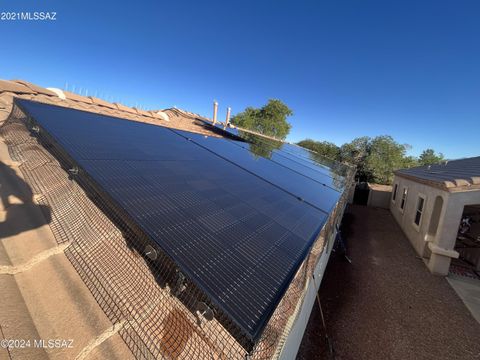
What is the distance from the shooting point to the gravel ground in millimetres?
5543

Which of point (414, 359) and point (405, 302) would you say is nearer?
point (414, 359)

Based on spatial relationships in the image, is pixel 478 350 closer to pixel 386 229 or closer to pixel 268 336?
pixel 268 336

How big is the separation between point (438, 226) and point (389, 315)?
210 inches

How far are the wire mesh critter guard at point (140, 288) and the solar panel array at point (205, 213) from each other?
59 mm

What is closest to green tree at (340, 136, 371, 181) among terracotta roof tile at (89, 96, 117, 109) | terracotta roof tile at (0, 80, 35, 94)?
terracotta roof tile at (89, 96, 117, 109)

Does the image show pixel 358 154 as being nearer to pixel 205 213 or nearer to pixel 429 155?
pixel 205 213

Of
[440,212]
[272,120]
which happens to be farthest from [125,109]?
[272,120]

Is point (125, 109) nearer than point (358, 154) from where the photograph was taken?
Yes

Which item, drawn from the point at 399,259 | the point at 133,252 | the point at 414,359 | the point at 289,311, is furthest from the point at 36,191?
the point at 399,259

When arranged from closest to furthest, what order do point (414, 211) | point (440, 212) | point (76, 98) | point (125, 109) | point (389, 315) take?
1. point (389, 315)
2. point (76, 98)
3. point (125, 109)
4. point (440, 212)
5. point (414, 211)

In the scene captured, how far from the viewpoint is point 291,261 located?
2.09m

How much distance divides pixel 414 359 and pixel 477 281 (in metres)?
6.66

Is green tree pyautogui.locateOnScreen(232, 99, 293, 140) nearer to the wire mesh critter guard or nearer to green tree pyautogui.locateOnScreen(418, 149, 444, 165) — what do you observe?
green tree pyautogui.locateOnScreen(418, 149, 444, 165)

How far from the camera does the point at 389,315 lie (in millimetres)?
6645
